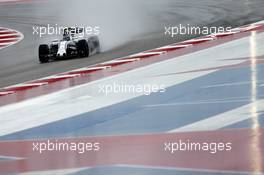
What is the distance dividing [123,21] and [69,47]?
576 centimetres

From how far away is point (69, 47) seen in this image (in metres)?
17.8

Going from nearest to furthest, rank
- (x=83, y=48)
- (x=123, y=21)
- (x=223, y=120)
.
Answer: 1. (x=223, y=120)
2. (x=83, y=48)
3. (x=123, y=21)

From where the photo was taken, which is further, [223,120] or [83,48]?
[83,48]

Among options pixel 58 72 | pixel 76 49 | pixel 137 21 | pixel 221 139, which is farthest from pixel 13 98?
pixel 137 21

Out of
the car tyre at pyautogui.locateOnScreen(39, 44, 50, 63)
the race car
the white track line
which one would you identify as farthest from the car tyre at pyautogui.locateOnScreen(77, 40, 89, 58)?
the white track line

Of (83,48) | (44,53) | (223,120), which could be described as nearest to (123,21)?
(83,48)

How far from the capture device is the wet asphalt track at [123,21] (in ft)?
56.9

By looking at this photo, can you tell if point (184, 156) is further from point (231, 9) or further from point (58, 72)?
point (231, 9)

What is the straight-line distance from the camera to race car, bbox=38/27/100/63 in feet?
58.2

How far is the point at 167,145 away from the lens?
844 cm

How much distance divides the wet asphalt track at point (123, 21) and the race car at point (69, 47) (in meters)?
0.27

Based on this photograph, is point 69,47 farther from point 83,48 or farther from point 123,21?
point 123,21

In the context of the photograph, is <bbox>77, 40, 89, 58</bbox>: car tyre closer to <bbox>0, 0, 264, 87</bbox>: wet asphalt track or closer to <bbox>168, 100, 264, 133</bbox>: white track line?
<bbox>0, 0, 264, 87</bbox>: wet asphalt track

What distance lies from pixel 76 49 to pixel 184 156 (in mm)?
10301
